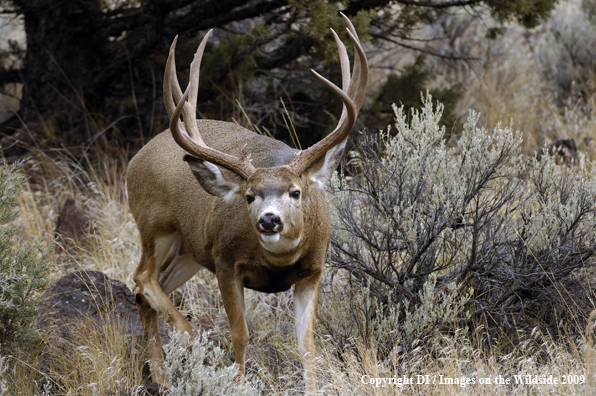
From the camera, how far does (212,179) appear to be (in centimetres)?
453

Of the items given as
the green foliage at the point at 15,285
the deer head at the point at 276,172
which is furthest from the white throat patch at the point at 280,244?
the green foliage at the point at 15,285

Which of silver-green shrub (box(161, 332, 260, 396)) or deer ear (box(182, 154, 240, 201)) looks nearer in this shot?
silver-green shrub (box(161, 332, 260, 396))

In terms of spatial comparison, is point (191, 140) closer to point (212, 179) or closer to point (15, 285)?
point (212, 179)

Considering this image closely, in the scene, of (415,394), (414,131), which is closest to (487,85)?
(414,131)

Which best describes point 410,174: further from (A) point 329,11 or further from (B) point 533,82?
(B) point 533,82

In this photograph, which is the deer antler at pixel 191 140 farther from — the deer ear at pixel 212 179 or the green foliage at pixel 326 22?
A: the green foliage at pixel 326 22

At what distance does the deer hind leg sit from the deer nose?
1.64m

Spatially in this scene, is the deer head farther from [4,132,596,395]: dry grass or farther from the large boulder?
the large boulder

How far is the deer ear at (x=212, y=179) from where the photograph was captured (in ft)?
14.6

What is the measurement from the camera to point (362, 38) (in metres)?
7.39

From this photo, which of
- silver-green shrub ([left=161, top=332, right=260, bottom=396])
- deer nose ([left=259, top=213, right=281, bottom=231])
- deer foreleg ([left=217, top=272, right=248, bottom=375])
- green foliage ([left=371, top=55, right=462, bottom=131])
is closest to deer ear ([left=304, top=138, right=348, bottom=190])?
deer nose ([left=259, top=213, right=281, bottom=231])

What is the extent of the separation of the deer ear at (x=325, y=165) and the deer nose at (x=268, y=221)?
1.97 feet

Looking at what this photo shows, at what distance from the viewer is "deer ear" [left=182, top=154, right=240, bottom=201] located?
445 cm

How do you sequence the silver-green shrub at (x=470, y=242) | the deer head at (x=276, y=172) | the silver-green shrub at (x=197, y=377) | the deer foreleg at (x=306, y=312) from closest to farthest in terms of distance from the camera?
the silver-green shrub at (x=197, y=377) < the deer head at (x=276, y=172) < the deer foreleg at (x=306, y=312) < the silver-green shrub at (x=470, y=242)
